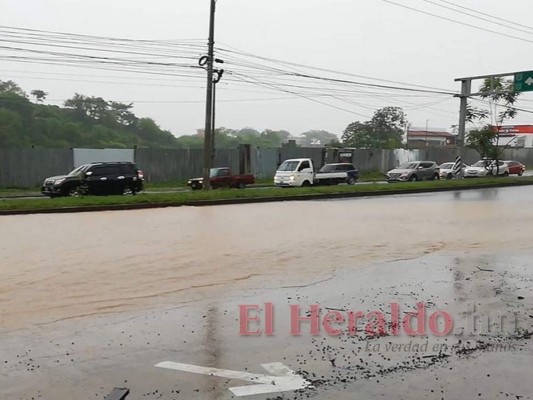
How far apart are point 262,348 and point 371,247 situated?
21.0ft

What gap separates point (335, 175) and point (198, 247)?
21404 mm

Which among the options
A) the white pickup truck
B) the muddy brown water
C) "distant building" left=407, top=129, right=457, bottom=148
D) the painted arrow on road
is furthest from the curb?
"distant building" left=407, top=129, right=457, bottom=148

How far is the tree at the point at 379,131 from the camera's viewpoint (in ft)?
261

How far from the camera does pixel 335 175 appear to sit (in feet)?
104

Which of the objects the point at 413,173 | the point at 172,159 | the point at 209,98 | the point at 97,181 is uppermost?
the point at 209,98

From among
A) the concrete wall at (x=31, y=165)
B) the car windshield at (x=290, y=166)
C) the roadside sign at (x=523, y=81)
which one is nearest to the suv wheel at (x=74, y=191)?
the concrete wall at (x=31, y=165)

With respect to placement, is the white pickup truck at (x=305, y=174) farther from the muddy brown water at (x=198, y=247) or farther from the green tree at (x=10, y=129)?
the green tree at (x=10, y=129)

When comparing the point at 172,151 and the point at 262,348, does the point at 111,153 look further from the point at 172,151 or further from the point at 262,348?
the point at 262,348

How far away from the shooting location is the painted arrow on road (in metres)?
4.19

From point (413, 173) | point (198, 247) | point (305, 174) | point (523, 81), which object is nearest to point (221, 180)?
point (305, 174)

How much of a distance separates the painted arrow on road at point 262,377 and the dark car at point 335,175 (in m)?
26.4

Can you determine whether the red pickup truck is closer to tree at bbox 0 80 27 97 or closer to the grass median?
the grass median

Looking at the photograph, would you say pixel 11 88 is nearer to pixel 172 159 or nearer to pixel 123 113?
pixel 123 113

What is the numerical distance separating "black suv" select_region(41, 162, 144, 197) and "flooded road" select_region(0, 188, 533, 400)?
284 inches
